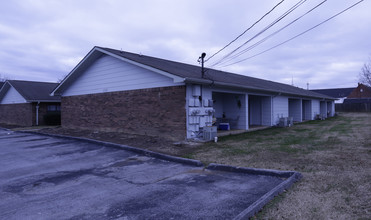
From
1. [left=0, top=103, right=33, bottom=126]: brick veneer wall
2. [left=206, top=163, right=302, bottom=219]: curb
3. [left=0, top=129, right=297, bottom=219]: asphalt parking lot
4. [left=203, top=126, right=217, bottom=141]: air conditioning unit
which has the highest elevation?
[left=0, top=103, right=33, bottom=126]: brick veneer wall

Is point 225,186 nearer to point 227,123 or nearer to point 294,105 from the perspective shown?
point 227,123

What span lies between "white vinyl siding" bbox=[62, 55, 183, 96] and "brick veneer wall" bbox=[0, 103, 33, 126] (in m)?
7.98

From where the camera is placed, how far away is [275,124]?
1766cm

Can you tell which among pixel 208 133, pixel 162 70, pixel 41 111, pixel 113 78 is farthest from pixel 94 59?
pixel 41 111

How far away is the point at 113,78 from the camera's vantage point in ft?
45.4

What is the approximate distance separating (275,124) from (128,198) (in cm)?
1513

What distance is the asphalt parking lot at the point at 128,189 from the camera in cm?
390

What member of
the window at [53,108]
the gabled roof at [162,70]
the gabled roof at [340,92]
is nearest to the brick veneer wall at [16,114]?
the window at [53,108]

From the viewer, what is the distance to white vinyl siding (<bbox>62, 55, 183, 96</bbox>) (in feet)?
38.6

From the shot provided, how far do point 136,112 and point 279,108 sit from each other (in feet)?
36.8

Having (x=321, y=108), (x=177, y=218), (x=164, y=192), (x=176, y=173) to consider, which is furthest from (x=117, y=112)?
(x=321, y=108)

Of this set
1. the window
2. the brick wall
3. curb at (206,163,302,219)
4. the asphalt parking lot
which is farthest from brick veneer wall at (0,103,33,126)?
curb at (206,163,302,219)

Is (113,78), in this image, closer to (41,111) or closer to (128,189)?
(128,189)

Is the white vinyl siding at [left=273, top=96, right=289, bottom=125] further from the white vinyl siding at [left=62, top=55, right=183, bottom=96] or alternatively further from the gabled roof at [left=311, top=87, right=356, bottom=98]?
the gabled roof at [left=311, top=87, right=356, bottom=98]
